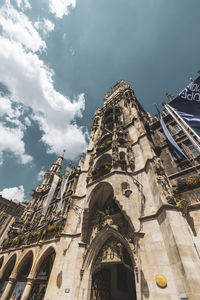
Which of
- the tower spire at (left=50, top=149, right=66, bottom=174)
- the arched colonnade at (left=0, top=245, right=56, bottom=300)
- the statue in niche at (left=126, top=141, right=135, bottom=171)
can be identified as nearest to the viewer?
the arched colonnade at (left=0, top=245, right=56, bottom=300)

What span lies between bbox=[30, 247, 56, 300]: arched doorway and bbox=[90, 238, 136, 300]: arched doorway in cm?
683

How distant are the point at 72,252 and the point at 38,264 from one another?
592 centimetres

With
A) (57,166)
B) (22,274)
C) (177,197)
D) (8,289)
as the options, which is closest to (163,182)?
(177,197)

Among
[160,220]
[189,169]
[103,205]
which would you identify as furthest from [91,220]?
[189,169]

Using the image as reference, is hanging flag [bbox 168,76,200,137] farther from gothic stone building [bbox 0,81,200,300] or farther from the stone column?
the stone column

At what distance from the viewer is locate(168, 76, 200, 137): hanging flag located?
1026cm

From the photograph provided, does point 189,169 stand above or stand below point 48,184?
below

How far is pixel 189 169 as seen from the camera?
12.6m

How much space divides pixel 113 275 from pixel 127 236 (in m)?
8.30

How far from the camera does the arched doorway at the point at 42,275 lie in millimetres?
14931

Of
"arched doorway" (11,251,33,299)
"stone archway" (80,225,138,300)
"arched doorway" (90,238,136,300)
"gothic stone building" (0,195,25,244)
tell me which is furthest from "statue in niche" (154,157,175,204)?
"gothic stone building" (0,195,25,244)

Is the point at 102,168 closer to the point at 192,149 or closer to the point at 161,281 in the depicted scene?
the point at 192,149

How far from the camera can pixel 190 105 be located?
10.9m

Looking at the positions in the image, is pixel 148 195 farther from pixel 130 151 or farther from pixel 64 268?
pixel 64 268
